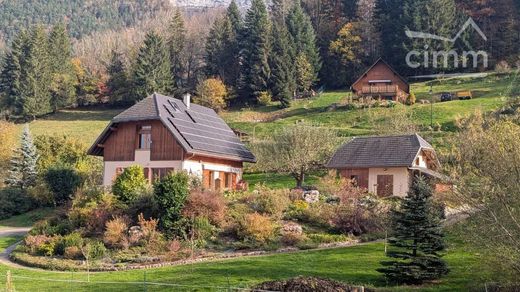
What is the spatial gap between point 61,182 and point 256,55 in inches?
1599

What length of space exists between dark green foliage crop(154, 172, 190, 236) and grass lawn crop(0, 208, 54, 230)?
1218cm

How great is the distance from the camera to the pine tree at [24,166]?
42688mm

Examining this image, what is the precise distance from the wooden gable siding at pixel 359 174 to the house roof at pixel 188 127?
6.54 meters

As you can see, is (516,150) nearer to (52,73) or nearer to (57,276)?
(57,276)

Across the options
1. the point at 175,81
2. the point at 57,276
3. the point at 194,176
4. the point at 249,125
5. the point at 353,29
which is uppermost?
the point at 353,29

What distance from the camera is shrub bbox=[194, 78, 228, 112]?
225 feet

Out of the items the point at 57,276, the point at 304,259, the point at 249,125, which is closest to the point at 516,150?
the point at 304,259

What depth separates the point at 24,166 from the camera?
143 ft

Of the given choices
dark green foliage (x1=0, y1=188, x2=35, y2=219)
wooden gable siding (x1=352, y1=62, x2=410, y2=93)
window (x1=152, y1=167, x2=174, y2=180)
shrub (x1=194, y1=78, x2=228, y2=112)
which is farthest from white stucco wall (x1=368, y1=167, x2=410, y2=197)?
shrub (x1=194, y1=78, x2=228, y2=112)

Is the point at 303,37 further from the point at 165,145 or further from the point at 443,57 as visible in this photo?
the point at 165,145

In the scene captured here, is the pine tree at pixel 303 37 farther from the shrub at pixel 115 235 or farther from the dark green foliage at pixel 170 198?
the shrub at pixel 115 235

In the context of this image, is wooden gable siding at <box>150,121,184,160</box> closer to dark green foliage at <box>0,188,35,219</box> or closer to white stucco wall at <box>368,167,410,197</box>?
dark green foliage at <box>0,188,35,219</box>

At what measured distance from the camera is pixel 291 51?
73875mm

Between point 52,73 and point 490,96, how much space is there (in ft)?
177
